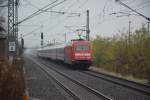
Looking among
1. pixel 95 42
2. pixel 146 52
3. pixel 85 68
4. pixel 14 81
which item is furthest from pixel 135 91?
pixel 95 42

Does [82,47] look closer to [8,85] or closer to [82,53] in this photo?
[82,53]

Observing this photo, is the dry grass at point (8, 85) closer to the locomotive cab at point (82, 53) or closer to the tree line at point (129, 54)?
the tree line at point (129, 54)

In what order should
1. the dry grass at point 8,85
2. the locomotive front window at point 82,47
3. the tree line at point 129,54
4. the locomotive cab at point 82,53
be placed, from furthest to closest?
the locomotive front window at point 82,47 → the locomotive cab at point 82,53 → the tree line at point 129,54 → the dry grass at point 8,85

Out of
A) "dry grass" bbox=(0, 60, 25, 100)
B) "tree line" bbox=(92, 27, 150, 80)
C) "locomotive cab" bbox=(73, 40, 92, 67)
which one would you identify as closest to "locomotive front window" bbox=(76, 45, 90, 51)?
"locomotive cab" bbox=(73, 40, 92, 67)

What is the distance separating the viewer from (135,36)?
1324 inches

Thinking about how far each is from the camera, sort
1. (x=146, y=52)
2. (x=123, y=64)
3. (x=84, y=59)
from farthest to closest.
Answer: (x=84, y=59) → (x=123, y=64) → (x=146, y=52)

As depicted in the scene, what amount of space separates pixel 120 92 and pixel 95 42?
28.9m

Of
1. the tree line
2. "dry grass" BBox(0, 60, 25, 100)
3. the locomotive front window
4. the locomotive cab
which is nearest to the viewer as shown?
"dry grass" BBox(0, 60, 25, 100)

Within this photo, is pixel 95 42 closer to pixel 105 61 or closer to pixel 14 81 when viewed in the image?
pixel 105 61

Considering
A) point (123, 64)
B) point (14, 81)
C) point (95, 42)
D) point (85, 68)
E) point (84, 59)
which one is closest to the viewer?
point (14, 81)

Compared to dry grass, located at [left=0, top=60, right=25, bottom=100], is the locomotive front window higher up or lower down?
higher up

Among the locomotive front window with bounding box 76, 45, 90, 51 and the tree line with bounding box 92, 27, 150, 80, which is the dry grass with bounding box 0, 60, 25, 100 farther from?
the locomotive front window with bounding box 76, 45, 90, 51

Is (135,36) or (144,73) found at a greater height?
(135,36)

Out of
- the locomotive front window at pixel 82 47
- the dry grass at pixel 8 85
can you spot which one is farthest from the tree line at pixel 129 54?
the dry grass at pixel 8 85
